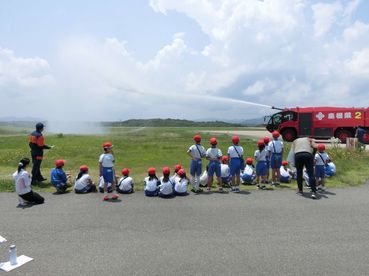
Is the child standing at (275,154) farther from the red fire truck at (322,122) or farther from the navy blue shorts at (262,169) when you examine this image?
the red fire truck at (322,122)

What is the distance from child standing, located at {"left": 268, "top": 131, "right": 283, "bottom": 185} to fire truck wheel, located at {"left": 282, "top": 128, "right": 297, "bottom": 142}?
18.1 meters

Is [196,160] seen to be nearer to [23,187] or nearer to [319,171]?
[319,171]

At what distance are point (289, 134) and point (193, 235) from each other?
2344 cm

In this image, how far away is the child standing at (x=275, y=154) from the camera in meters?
10.7

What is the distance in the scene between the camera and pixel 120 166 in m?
15.7

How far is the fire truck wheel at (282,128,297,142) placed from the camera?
28250 mm

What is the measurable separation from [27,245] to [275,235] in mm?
4107

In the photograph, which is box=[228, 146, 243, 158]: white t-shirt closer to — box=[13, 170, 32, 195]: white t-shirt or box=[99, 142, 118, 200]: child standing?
box=[99, 142, 118, 200]: child standing

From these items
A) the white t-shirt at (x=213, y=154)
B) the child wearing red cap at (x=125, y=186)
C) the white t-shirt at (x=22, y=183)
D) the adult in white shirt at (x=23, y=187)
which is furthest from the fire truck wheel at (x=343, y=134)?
the white t-shirt at (x=22, y=183)

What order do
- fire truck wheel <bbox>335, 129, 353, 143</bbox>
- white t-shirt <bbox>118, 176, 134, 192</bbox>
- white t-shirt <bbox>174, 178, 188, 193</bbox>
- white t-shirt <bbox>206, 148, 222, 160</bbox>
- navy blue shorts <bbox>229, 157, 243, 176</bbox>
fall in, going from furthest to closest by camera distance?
fire truck wheel <bbox>335, 129, 353, 143</bbox>
navy blue shorts <bbox>229, 157, 243, 176</bbox>
white t-shirt <bbox>206, 148, 222, 160</bbox>
white t-shirt <bbox>118, 176, 134, 192</bbox>
white t-shirt <bbox>174, 178, 188, 193</bbox>

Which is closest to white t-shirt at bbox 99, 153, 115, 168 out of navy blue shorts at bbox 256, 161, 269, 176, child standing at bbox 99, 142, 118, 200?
child standing at bbox 99, 142, 118, 200

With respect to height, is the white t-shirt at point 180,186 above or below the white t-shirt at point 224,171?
below

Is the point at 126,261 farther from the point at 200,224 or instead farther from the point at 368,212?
the point at 368,212

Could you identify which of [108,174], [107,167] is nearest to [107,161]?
[107,167]
